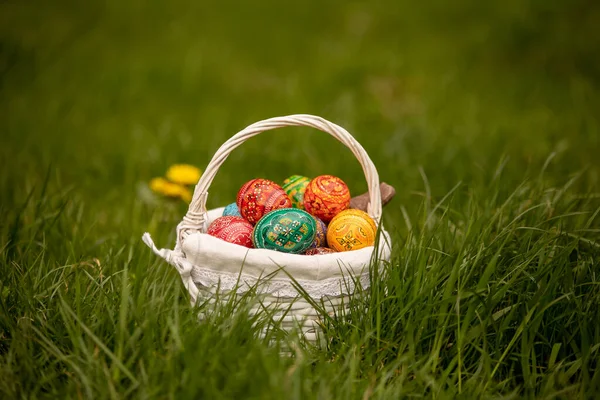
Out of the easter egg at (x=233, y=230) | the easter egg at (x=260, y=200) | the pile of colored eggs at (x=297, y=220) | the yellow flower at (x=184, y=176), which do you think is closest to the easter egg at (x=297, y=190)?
the pile of colored eggs at (x=297, y=220)

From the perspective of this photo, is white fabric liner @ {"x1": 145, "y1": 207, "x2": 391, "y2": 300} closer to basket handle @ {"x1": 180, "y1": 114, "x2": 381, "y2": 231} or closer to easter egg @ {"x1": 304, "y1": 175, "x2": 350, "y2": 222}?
Answer: basket handle @ {"x1": 180, "y1": 114, "x2": 381, "y2": 231}

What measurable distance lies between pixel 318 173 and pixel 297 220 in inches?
52.5

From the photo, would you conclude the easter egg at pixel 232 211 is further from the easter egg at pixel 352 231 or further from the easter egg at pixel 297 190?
the easter egg at pixel 352 231

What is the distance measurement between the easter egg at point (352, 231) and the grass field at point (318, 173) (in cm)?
15

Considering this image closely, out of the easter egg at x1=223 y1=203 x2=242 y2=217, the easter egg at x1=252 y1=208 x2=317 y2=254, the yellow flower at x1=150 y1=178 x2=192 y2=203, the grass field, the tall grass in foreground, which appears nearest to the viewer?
the tall grass in foreground

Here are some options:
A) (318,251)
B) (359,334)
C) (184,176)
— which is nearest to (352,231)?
(318,251)

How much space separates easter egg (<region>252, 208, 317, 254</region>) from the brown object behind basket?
41 cm

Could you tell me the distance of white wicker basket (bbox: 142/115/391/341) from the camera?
176cm

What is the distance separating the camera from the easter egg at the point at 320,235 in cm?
206

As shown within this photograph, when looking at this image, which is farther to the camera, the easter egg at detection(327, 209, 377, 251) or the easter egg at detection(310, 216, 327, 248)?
the easter egg at detection(310, 216, 327, 248)

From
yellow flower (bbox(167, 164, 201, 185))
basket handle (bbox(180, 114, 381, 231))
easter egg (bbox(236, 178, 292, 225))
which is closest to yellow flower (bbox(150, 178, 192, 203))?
yellow flower (bbox(167, 164, 201, 185))

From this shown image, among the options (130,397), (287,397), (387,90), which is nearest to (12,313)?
(130,397)

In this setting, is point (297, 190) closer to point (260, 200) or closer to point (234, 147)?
point (260, 200)

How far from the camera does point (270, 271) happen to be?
177 cm
